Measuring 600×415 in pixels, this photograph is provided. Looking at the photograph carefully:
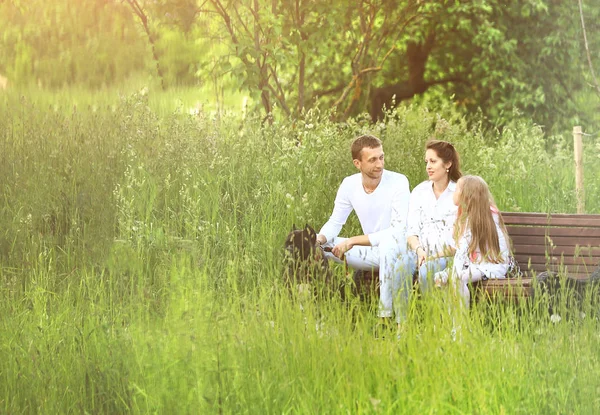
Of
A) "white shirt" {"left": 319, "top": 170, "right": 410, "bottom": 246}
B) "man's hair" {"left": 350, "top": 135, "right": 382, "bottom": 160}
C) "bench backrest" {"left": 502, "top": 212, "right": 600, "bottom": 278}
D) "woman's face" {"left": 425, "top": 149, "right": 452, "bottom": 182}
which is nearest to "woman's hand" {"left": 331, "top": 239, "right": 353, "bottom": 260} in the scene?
"white shirt" {"left": 319, "top": 170, "right": 410, "bottom": 246}

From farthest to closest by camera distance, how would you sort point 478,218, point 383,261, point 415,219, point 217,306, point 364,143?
point 415,219
point 364,143
point 383,261
point 478,218
point 217,306

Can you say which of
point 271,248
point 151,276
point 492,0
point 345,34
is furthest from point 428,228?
point 492,0

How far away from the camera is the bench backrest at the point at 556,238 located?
5.66 meters

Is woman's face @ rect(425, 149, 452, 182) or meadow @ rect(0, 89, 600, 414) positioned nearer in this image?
meadow @ rect(0, 89, 600, 414)

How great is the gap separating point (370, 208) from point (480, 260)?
0.91 m

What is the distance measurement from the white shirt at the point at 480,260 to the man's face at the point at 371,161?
2.57 feet

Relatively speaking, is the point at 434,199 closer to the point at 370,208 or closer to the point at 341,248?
the point at 370,208

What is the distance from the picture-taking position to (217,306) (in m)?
4.22

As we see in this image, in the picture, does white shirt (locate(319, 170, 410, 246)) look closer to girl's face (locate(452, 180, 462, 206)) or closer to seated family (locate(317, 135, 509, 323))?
seated family (locate(317, 135, 509, 323))

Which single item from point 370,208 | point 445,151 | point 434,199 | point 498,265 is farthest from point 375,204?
point 498,265

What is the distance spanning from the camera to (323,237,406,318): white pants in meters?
5.07

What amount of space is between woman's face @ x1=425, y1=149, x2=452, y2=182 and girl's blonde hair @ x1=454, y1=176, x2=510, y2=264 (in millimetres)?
479

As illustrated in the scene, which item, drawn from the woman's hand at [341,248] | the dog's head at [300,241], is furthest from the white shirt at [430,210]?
the dog's head at [300,241]

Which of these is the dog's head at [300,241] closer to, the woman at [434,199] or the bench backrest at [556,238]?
the woman at [434,199]
